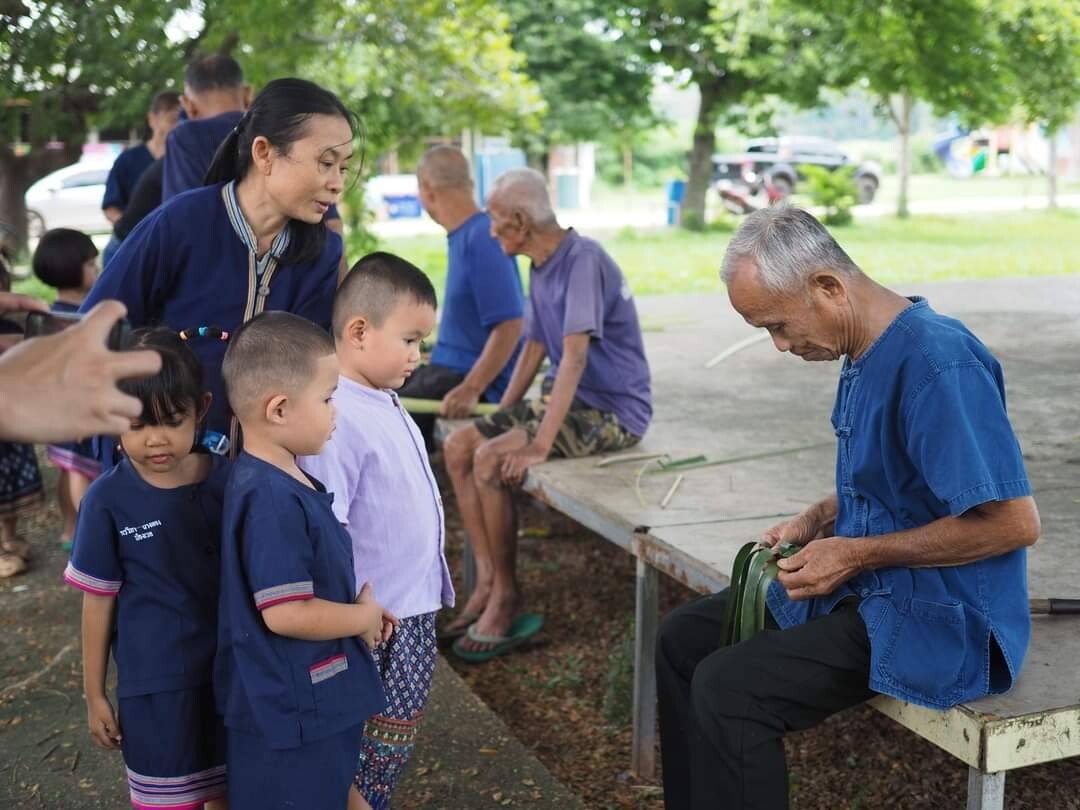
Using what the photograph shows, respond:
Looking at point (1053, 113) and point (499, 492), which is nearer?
point (499, 492)

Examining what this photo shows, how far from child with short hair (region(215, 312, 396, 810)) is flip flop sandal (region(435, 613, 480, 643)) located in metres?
2.26

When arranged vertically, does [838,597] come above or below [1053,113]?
below

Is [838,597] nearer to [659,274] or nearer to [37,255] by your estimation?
[37,255]

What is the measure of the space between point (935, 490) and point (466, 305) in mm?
3119

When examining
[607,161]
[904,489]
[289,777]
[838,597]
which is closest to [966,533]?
[904,489]

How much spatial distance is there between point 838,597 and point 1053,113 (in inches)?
691

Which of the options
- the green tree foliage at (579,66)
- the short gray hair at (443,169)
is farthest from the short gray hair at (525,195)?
the green tree foliage at (579,66)

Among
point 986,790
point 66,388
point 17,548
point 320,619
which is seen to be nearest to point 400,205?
point 17,548

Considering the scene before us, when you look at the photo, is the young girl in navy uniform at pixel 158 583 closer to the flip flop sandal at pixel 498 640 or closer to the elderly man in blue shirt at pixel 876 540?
the elderly man in blue shirt at pixel 876 540

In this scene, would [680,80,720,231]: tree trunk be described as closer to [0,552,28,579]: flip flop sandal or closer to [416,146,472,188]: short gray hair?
[416,146,472,188]: short gray hair

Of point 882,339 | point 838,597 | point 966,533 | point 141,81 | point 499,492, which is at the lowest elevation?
point 499,492

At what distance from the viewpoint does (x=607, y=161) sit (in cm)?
3878

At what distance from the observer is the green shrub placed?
2044 centimetres

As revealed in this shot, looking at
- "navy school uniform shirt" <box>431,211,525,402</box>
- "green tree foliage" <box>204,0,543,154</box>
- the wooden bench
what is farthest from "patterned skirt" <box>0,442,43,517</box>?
"green tree foliage" <box>204,0,543,154</box>
